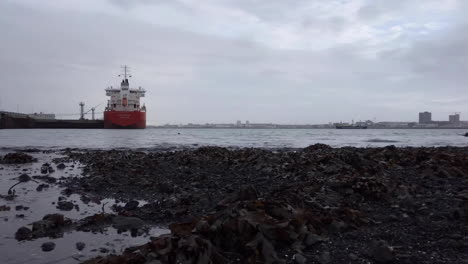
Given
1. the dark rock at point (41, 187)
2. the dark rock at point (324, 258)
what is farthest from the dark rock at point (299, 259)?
the dark rock at point (41, 187)

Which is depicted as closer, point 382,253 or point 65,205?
point 382,253

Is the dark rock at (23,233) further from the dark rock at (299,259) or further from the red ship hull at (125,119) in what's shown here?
the red ship hull at (125,119)

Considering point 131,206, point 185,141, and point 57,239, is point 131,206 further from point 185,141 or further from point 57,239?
point 185,141

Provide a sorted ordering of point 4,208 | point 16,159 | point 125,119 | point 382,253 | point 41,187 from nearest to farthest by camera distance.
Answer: point 382,253 → point 4,208 → point 41,187 → point 16,159 → point 125,119

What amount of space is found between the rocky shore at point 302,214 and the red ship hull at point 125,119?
5405cm

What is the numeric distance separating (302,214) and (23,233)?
10.7 ft

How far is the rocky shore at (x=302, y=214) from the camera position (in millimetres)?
Answer: 2982

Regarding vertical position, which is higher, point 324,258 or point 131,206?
point 324,258

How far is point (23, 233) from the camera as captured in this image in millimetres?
4031

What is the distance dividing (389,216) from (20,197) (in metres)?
6.14

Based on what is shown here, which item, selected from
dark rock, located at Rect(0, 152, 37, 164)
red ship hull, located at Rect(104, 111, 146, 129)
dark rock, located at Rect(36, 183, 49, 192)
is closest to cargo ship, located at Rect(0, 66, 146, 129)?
red ship hull, located at Rect(104, 111, 146, 129)

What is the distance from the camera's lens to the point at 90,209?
5.41 metres

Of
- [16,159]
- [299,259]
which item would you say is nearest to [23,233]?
[299,259]

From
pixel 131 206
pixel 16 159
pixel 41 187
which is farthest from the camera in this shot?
pixel 16 159
